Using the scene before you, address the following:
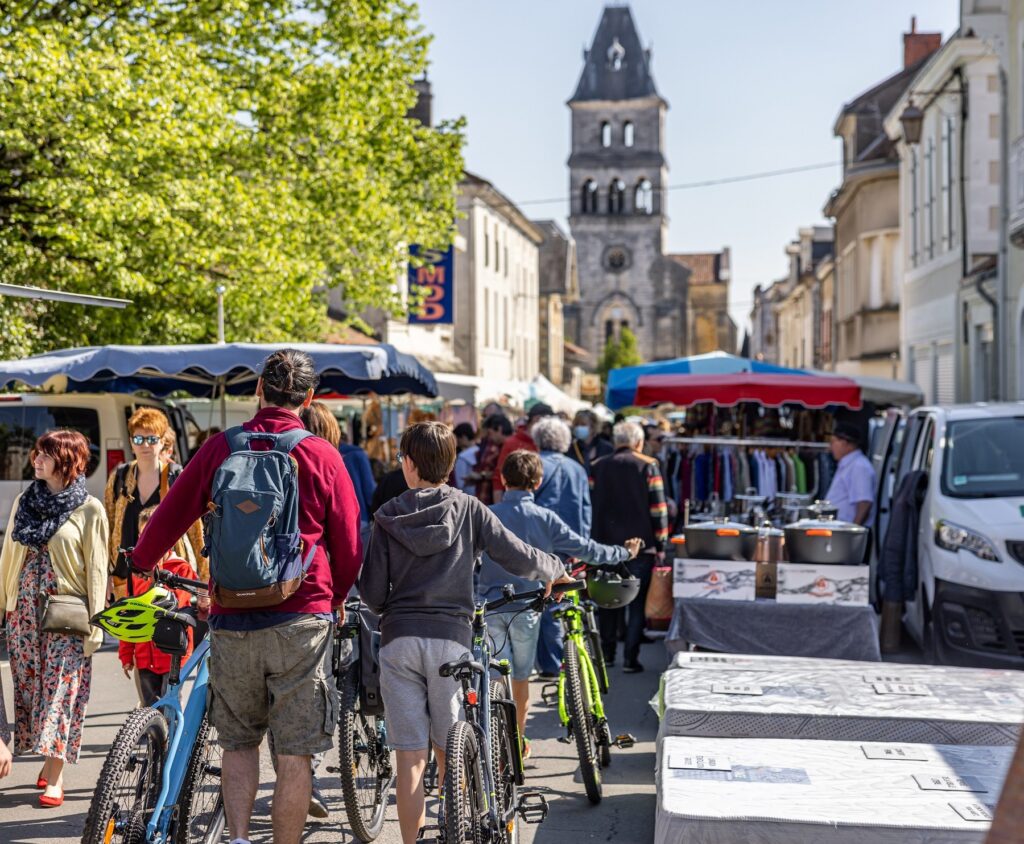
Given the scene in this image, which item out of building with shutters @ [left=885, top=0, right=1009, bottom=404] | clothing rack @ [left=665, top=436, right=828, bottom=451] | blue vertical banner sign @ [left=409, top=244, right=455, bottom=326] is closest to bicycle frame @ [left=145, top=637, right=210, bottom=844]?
clothing rack @ [left=665, top=436, right=828, bottom=451]

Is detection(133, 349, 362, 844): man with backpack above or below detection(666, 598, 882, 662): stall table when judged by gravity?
above

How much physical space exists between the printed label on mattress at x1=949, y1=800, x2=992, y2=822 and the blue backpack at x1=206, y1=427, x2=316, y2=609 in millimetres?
2258

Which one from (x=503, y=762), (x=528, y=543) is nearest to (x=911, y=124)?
(x=528, y=543)

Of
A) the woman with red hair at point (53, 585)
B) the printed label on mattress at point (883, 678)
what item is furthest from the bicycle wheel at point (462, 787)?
the woman with red hair at point (53, 585)

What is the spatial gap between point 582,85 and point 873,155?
204ft

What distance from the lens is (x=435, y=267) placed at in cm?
3122

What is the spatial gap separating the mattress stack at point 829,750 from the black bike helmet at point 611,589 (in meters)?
0.45

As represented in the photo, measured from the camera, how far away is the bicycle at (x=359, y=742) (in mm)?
5520

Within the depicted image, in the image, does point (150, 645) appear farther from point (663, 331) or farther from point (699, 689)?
point (663, 331)

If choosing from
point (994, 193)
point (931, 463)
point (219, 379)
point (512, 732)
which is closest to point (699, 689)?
point (512, 732)

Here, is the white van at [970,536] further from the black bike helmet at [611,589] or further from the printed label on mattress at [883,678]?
the black bike helmet at [611,589]

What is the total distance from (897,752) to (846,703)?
685 millimetres

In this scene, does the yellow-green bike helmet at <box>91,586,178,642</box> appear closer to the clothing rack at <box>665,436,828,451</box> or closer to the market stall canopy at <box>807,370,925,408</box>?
the clothing rack at <box>665,436,828,451</box>

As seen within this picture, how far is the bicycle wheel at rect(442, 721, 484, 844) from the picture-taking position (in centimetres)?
431
